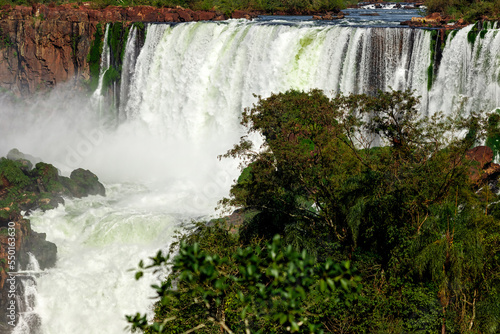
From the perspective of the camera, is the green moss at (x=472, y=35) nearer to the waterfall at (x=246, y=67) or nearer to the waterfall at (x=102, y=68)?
the waterfall at (x=246, y=67)

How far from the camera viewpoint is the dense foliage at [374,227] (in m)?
10.2

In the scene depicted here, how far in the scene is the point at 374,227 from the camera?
12.1 m

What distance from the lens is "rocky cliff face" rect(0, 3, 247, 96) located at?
3619 centimetres

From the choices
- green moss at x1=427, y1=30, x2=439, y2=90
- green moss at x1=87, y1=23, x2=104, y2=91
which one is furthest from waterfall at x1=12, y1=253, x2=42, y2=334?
green moss at x1=87, y1=23, x2=104, y2=91

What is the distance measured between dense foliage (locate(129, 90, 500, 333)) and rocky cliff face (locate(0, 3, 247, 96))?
25694 millimetres

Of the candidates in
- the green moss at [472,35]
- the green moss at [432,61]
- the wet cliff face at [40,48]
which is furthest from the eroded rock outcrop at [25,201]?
the green moss at [472,35]


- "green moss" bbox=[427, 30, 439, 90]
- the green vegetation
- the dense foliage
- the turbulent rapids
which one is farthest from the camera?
the green vegetation

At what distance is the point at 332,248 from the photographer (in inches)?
492

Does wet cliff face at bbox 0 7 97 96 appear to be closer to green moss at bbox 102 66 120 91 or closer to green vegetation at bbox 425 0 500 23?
green moss at bbox 102 66 120 91

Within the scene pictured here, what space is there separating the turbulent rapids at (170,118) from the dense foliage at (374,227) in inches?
245

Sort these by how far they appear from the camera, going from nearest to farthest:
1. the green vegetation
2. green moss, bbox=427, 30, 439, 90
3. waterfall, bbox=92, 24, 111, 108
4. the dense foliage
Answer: the dense foliage → green moss, bbox=427, 30, 439, 90 → the green vegetation → waterfall, bbox=92, 24, 111, 108

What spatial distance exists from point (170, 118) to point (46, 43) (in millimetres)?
12256

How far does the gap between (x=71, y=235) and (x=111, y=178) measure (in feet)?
22.1

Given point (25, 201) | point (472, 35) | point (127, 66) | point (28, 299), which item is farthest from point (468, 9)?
point (28, 299)
